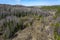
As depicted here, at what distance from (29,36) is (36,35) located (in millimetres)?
791

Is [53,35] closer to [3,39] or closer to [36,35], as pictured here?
[36,35]

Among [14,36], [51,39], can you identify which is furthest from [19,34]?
[51,39]

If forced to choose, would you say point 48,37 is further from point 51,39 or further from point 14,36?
point 14,36

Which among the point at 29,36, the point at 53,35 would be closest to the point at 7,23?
the point at 29,36

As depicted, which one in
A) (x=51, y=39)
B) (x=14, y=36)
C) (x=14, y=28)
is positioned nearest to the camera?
(x=51, y=39)

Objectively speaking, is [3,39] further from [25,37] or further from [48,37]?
[48,37]

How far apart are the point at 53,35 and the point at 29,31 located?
2764 mm

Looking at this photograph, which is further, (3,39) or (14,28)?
(14,28)

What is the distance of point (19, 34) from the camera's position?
19.4m

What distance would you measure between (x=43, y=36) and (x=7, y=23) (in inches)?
173

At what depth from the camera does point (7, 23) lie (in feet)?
69.4

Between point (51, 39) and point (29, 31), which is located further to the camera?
point (29, 31)

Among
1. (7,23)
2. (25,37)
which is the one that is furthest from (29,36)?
(7,23)

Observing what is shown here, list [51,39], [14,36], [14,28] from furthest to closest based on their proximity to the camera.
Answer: [14,28] < [14,36] < [51,39]
